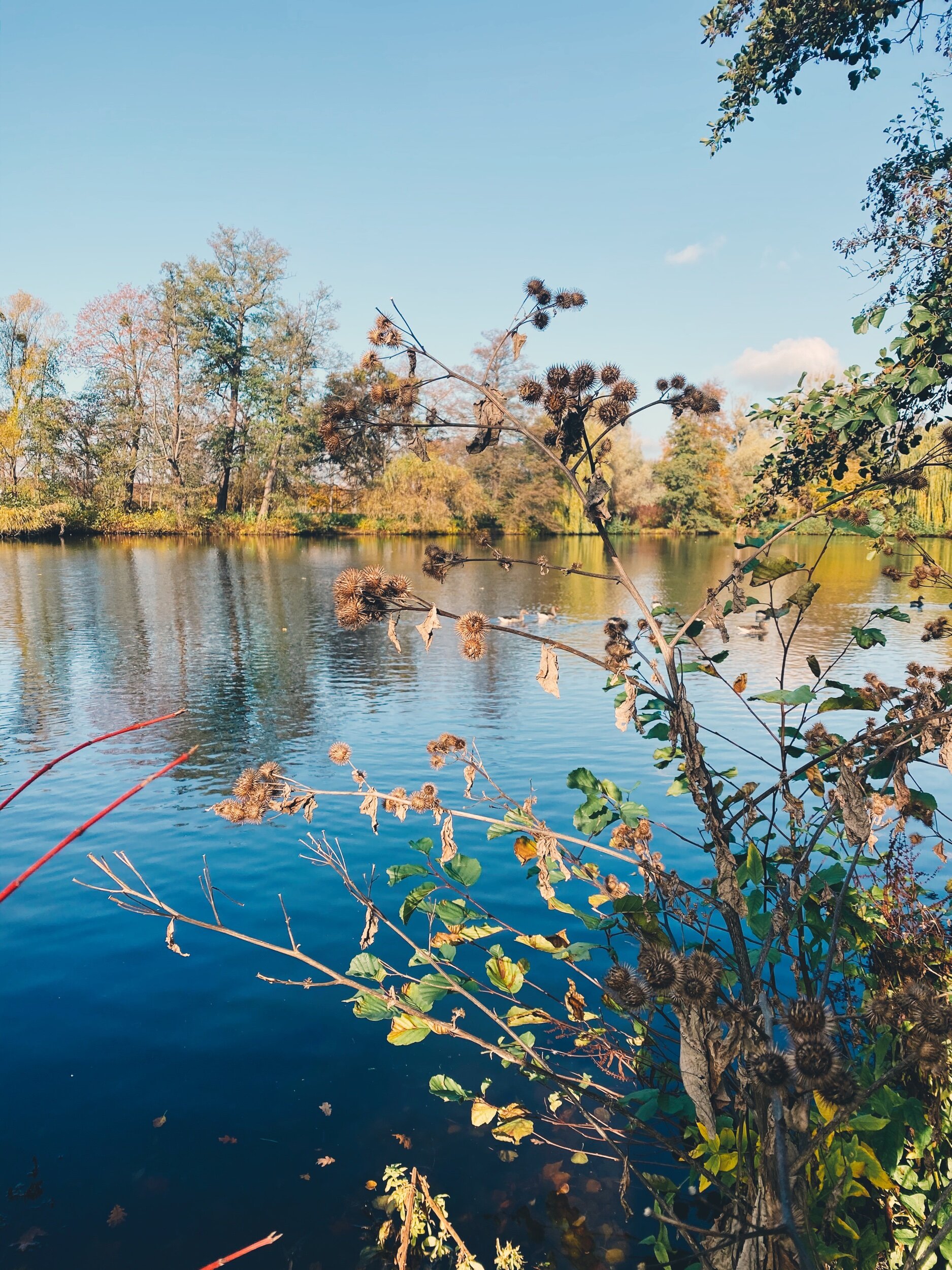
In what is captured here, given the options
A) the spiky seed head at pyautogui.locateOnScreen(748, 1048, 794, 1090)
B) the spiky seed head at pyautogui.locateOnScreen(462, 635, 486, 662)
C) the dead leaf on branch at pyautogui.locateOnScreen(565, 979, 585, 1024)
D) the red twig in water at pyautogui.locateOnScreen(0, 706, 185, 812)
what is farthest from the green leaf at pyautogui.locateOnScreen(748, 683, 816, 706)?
the red twig in water at pyautogui.locateOnScreen(0, 706, 185, 812)

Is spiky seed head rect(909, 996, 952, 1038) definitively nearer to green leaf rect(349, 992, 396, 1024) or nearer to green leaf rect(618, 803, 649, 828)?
green leaf rect(618, 803, 649, 828)

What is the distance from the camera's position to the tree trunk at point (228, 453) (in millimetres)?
52562

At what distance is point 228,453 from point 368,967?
54295 mm

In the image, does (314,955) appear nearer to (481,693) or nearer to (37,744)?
(37,744)

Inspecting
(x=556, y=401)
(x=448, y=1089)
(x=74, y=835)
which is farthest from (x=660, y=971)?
(x=556, y=401)

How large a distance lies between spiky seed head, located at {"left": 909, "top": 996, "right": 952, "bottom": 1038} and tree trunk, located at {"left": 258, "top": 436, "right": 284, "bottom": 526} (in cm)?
5221

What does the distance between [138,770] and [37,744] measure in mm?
1640

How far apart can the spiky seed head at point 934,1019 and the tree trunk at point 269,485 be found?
2056 inches

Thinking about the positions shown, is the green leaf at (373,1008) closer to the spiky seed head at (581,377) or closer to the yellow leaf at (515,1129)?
the yellow leaf at (515,1129)

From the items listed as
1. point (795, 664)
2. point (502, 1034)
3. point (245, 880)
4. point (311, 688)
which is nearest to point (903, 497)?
point (502, 1034)

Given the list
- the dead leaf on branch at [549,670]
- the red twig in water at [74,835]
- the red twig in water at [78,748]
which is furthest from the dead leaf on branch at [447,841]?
the red twig in water at [74,835]

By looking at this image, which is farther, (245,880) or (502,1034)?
(245,880)

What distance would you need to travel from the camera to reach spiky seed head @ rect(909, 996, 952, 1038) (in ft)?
5.51

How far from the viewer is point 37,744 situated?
34.0 ft
